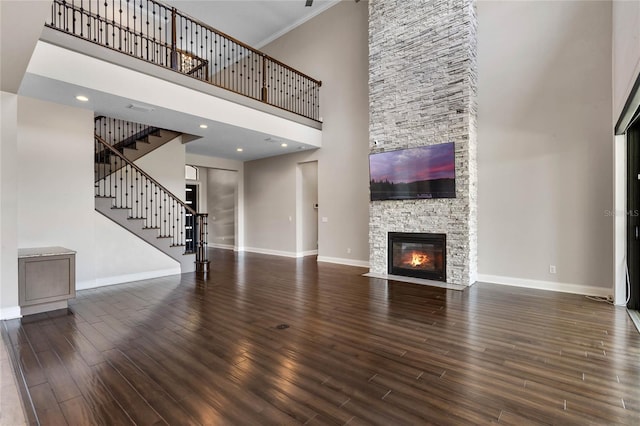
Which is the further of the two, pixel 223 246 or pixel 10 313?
pixel 223 246

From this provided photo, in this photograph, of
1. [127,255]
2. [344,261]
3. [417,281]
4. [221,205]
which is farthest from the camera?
[221,205]

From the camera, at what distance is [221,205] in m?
11.8

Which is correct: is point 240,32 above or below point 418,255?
above

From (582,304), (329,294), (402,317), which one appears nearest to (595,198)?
(582,304)

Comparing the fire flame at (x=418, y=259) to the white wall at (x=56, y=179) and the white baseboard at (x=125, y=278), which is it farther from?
the white wall at (x=56, y=179)

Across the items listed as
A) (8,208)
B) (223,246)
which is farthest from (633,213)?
(223,246)

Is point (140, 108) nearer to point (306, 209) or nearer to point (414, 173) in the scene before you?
point (414, 173)

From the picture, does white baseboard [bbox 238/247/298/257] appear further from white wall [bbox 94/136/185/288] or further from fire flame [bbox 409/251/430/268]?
fire flame [bbox 409/251/430/268]

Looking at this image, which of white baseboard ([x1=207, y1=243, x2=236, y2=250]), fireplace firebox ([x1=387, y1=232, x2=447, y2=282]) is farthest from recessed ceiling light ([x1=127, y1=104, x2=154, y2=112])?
white baseboard ([x1=207, y1=243, x2=236, y2=250])

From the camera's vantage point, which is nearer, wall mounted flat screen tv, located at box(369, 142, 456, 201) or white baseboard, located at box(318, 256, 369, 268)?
wall mounted flat screen tv, located at box(369, 142, 456, 201)

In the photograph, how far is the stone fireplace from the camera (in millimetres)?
5340

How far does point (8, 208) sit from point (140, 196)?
9.78 ft

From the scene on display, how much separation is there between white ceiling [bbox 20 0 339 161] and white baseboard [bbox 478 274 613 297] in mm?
5122

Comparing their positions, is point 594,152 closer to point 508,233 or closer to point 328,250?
point 508,233
